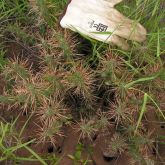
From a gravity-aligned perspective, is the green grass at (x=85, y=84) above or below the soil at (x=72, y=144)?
above

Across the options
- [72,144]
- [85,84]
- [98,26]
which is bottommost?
[72,144]

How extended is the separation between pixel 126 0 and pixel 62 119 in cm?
72

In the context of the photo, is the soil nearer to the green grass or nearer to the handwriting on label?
the green grass

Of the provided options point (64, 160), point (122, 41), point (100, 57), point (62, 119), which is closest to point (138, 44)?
point (122, 41)

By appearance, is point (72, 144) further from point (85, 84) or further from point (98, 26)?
A: point (98, 26)

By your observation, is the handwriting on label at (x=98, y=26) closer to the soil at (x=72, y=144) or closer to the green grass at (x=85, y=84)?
the green grass at (x=85, y=84)

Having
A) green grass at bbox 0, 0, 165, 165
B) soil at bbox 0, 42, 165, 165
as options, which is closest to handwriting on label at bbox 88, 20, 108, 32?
green grass at bbox 0, 0, 165, 165

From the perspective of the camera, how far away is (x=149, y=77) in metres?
1.39

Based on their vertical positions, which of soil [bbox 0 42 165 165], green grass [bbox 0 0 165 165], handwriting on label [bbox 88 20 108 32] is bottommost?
soil [bbox 0 42 165 165]

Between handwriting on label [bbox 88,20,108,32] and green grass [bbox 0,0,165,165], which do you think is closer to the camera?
green grass [bbox 0,0,165,165]

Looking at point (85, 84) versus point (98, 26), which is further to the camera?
point (98, 26)

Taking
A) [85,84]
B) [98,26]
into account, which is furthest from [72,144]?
[98,26]

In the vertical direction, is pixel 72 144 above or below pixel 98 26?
below

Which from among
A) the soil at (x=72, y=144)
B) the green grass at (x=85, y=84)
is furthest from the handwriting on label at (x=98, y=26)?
the soil at (x=72, y=144)
